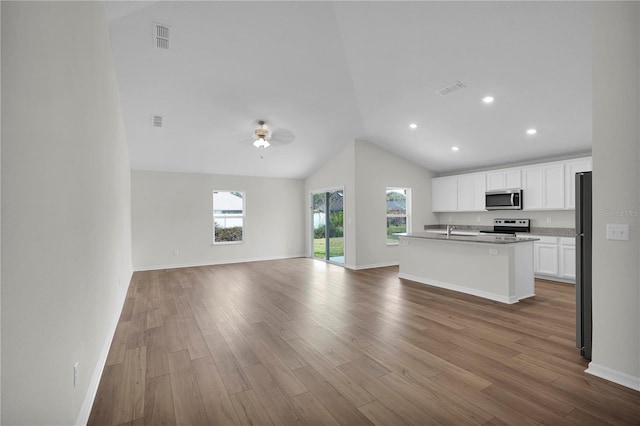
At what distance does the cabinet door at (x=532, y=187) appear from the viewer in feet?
19.5

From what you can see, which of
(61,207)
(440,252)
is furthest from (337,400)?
(440,252)

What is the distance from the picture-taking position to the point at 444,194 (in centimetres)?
780

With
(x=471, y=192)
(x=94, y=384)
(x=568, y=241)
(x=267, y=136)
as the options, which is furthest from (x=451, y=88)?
(x=94, y=384)

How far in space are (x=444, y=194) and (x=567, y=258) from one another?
2.94 metres

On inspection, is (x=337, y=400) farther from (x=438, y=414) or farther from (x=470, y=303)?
(x=470, y=303)

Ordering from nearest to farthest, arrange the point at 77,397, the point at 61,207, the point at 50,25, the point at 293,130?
the point at 50,25
the point at 61,207
the point at 77,397
the point at 293,130

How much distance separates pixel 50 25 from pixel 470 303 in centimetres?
481

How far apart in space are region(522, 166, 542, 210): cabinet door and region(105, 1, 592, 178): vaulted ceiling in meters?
0.32

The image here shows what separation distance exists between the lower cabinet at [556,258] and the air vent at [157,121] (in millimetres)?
6784

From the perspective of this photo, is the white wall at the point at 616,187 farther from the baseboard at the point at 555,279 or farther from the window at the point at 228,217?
the window at the point at 228,217

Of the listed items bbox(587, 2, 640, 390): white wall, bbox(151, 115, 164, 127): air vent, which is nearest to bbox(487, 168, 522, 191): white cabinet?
bbox(587, 2, 640, 390): white wall

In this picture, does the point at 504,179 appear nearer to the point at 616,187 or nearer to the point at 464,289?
the point at 464,289

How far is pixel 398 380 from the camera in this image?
2.30 m

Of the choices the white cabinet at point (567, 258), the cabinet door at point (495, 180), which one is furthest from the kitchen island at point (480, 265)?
A: the cabinet door at point (495, 180)
